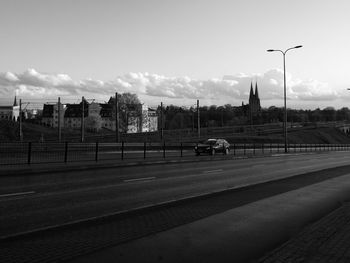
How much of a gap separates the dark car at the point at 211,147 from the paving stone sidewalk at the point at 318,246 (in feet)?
106

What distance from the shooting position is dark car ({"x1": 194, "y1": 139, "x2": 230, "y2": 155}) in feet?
132

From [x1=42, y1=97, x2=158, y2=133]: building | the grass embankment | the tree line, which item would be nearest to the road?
the grass embankment

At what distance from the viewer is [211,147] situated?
40.3m

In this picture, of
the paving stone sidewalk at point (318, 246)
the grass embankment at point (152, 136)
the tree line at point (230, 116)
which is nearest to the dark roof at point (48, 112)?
the tree line at point (230, 116)

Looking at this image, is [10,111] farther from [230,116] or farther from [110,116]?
[230,116]

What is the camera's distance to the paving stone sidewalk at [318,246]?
5.41m

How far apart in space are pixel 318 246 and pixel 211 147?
34362 mm

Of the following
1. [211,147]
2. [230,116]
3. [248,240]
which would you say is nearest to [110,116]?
[230,116]

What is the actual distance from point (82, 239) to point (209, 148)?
33.8 metres

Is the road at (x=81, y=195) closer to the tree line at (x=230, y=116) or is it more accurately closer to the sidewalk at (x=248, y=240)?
the sidewalk at (x=248, y=240)

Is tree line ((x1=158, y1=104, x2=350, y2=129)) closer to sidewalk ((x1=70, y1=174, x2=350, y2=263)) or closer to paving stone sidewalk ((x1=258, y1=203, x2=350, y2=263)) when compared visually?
sidewalk ((x1=70, y1=174, x2=350, y2=263))

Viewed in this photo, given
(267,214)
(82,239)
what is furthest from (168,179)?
(82,239)

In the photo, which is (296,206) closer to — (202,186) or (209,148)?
(202,186)

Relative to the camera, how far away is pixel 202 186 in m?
14.3
